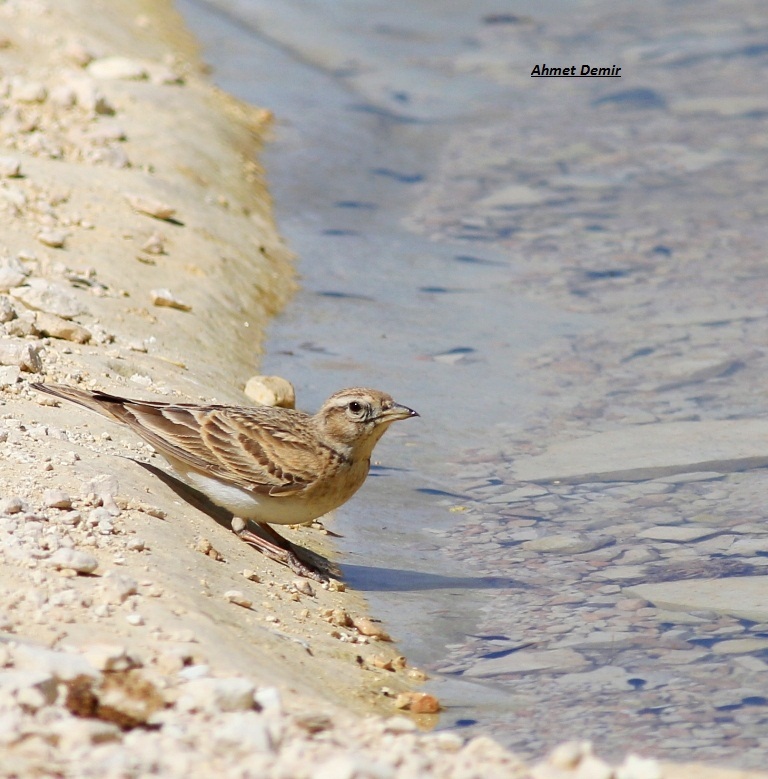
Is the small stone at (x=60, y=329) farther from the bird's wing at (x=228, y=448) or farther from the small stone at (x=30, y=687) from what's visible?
the small stone at (x=30, y=687)

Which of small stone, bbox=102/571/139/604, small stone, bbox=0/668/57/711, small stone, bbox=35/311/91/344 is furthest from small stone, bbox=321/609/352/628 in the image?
small stone, bbox=35/311/91/344

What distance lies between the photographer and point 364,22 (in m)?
19.3

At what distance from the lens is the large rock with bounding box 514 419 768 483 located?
24.6 feet

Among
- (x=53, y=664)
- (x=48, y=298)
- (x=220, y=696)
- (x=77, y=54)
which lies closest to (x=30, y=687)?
(x=53, y=664)

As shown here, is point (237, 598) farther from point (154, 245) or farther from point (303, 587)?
point (154, 245)

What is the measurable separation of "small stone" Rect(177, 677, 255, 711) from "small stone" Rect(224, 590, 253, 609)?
3.50 feet

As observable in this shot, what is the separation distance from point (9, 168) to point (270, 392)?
9.32 feet

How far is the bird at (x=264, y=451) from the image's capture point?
6.05 meters

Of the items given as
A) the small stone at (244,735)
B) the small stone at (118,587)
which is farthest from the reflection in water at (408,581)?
the small stone at (244,735)

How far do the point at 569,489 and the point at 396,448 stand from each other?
121cm

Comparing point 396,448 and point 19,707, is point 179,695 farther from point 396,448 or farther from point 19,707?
point 396,448

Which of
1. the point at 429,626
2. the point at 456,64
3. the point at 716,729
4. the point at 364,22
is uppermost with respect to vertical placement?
the point at 364,22

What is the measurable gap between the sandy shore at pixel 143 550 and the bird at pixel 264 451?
6.2 inches

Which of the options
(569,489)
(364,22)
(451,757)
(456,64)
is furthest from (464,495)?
(364,22)
